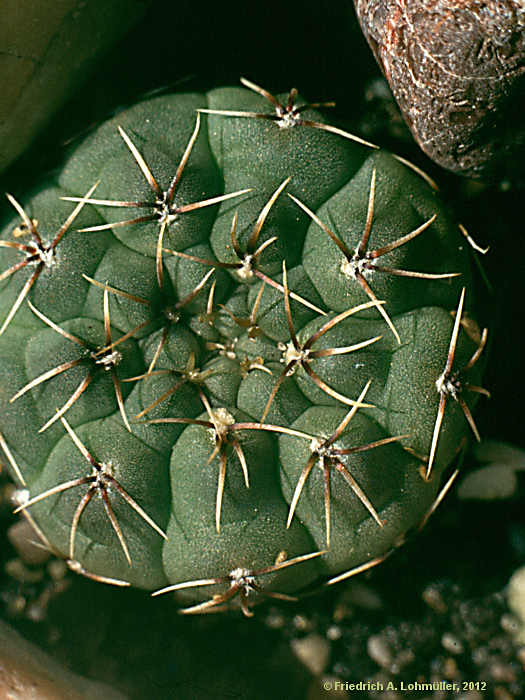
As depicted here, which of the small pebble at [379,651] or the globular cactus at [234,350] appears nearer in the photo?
the globular cactus at [234,350]

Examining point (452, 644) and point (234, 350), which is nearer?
point (234, 350)

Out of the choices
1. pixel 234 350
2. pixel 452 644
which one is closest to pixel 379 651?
pixel 452 644

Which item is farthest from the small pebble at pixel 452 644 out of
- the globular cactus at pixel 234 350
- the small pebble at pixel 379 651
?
the globular cactus at pixel 234 350

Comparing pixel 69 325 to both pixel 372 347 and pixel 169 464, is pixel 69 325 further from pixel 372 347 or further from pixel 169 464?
pixel 372 347

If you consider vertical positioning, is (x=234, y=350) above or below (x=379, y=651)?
above

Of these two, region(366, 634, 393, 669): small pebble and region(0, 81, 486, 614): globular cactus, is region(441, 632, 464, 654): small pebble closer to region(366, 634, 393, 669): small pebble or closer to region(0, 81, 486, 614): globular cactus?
region(366, 634, 393, 669): small pebble

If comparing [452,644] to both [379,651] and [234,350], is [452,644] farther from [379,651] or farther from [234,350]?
[234,350]

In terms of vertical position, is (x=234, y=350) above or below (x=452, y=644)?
above

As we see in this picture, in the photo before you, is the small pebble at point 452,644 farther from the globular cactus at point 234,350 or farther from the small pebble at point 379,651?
the globular cactus at point 234,350
